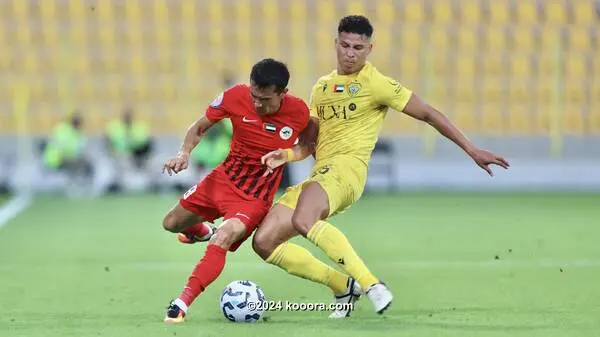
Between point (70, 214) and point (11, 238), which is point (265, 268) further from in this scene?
point (70, 214)

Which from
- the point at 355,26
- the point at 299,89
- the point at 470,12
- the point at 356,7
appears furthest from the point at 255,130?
the point at 470,12

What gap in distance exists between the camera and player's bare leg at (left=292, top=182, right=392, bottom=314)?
7574mm

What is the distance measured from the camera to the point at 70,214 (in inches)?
716

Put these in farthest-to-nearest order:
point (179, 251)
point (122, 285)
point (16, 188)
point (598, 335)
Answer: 1. point (16, 188)
2. point (179, 251)
3. point (122, 285)
4. point (598, 335)

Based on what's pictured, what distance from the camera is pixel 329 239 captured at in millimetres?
7883

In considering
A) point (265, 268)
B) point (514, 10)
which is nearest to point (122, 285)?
point (265, 268)

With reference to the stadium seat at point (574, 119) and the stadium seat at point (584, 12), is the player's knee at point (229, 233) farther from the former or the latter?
the stadium seat at point (584, 12)

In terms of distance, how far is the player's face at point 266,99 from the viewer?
802cm

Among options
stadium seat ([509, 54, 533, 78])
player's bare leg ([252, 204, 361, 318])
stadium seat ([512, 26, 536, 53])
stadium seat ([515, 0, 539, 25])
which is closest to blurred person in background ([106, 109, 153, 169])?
stadium seat ([509, 54, 533, 78])

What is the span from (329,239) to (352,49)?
1.23 m

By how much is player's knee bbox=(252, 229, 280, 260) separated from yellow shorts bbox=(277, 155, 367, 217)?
30 centimetres

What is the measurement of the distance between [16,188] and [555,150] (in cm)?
918

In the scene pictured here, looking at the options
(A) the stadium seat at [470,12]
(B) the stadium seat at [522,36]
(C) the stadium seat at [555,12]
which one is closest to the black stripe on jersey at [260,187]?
(A) the stadium seat at [470,12]

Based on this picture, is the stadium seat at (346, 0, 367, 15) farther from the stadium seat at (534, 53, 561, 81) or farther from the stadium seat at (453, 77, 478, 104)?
the stadium seat at (534, 53, 561, 81)
